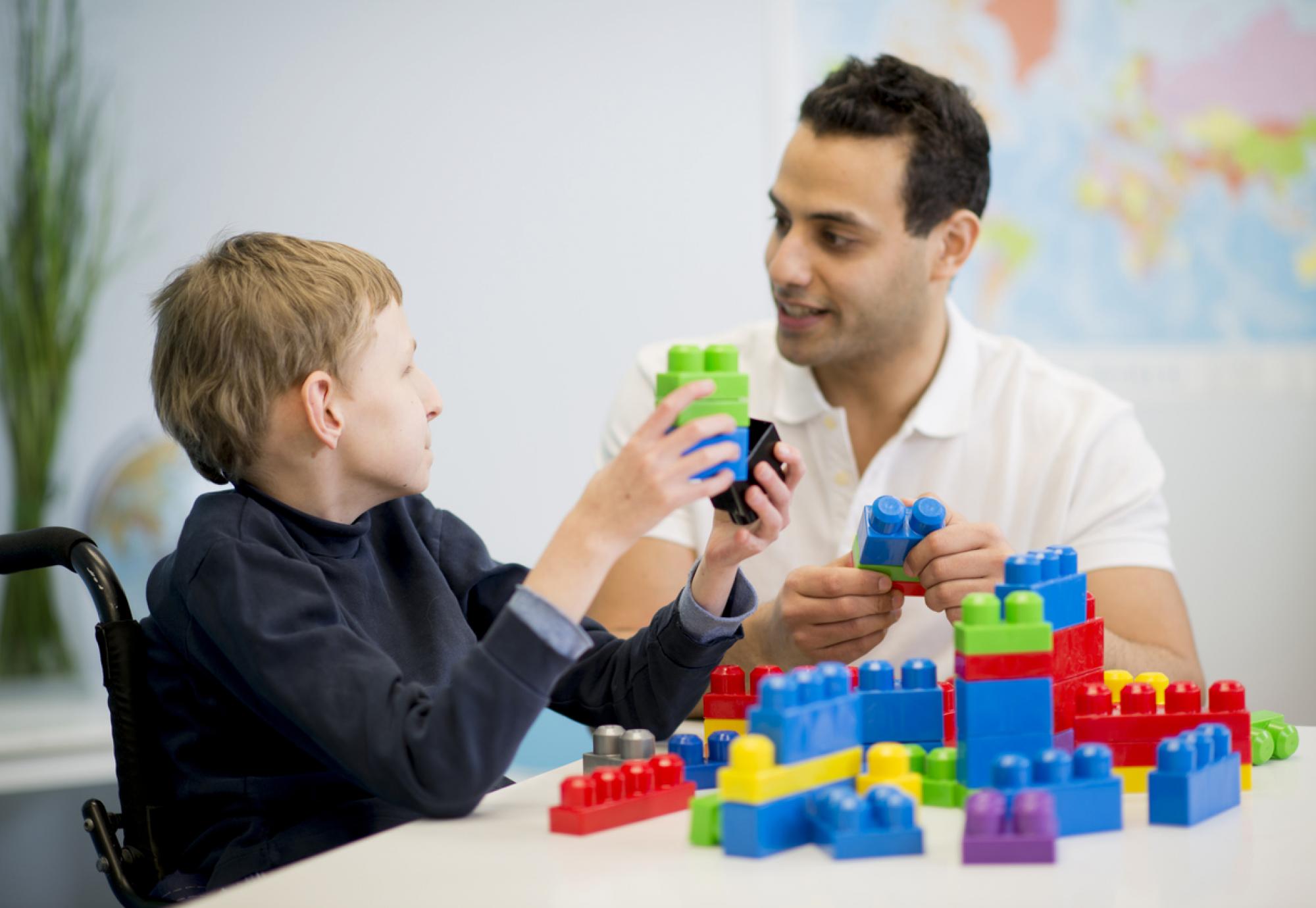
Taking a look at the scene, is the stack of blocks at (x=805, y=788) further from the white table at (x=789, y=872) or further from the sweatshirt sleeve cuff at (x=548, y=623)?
the sweatshirt sleeve cuff at (x=548, y=623)

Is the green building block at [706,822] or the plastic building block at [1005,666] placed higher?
the plastic building block at [1005,666]

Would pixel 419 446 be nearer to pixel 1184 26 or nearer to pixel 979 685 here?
pixel 979 685

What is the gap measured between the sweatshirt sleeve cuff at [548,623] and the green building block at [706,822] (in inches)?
6.0

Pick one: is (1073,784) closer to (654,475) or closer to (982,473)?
(654,475)

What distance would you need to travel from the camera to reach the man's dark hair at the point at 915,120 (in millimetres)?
2068

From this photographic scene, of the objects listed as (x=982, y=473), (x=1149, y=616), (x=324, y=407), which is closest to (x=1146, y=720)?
(x=324, y=407)

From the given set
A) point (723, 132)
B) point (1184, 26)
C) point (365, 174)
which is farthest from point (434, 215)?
point (1184, 26)

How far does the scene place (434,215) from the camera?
3.01 metres

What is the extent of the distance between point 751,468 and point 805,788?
335 millimetres

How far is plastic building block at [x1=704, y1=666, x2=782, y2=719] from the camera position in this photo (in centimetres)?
119

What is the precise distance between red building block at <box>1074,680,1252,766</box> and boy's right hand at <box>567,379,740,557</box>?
13.7 inches

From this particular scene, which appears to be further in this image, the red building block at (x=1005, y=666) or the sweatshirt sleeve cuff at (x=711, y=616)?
the sweatshirt sleeve cuff at (x=711, y=616)

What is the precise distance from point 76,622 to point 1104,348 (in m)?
2.35

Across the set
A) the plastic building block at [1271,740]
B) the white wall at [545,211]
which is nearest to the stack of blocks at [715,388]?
the plastic building block at [1271,740]
